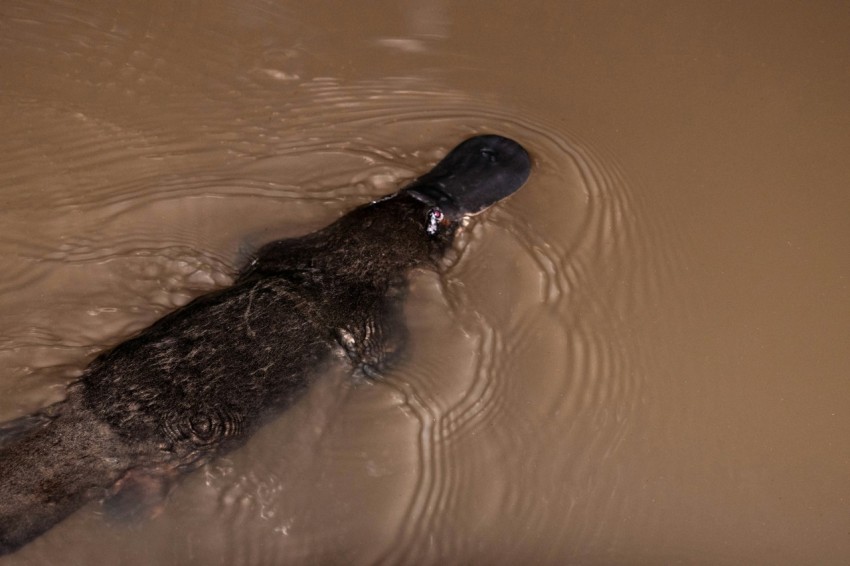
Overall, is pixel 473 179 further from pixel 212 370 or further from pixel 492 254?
pixel 212 370

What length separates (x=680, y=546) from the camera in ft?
11.5

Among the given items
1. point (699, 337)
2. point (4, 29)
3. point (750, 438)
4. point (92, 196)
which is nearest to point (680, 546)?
point (750, 438)

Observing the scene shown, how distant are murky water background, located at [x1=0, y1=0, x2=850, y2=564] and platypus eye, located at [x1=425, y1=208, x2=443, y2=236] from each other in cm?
21

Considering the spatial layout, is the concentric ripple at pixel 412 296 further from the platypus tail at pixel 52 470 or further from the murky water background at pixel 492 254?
the platypus tail at pixel 52 470

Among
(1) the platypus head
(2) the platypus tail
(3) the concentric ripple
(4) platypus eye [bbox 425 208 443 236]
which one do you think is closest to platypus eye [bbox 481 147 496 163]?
(1) the platypus head

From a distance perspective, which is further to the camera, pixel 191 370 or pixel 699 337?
pixel 699 337

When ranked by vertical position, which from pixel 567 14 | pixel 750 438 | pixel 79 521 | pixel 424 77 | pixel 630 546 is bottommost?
pixel 79 521

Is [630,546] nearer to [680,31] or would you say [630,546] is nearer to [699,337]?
[699,337]

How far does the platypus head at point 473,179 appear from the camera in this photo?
3.95 metres

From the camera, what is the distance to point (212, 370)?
298 cm

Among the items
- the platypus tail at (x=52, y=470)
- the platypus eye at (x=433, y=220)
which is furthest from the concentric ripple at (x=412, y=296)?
the platypus tail at (x=52, y=470)

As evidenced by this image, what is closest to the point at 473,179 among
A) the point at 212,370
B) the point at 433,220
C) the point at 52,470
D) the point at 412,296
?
the point at 433,220

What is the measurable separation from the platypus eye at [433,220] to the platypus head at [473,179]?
0.12ft

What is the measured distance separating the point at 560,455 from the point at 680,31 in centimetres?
265
